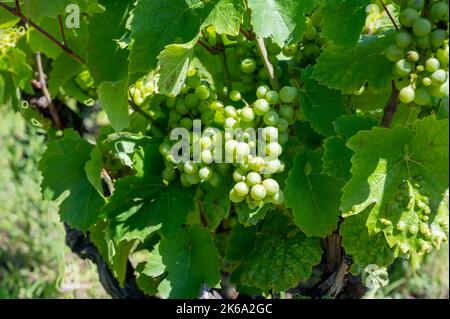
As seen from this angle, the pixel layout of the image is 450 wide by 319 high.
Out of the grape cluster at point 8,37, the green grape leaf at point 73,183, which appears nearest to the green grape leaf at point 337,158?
the green grape leaf at point 73,183

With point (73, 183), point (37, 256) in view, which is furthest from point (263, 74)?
point (37, 256)

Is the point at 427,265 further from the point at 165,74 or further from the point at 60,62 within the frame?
the point at 165,74

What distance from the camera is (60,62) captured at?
77.2 inches

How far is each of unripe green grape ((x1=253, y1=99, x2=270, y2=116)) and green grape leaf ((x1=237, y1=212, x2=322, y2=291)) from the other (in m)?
0.42

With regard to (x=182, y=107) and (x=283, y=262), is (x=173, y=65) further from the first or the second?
(x=283, y=262)

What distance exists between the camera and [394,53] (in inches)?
47.7

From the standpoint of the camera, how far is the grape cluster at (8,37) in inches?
78.5

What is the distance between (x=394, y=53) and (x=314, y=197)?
0.39 metres

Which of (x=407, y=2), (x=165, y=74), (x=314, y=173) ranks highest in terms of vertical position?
(x=407, y=2)

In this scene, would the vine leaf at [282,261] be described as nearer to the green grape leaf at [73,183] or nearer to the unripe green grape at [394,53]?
the green grape leaf at [73,183]

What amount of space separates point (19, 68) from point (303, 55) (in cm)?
95

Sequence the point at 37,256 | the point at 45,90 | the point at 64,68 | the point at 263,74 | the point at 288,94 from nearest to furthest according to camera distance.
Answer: the point at 288,94 → the point at 263,74 → the point at 64,68 → the point at 45,90 → the point at 37,256

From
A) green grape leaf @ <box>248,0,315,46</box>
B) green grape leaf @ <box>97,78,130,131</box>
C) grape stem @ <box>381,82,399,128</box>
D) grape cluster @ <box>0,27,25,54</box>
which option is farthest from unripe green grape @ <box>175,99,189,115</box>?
grape cluster @ <box>0,27,25,54</box>
